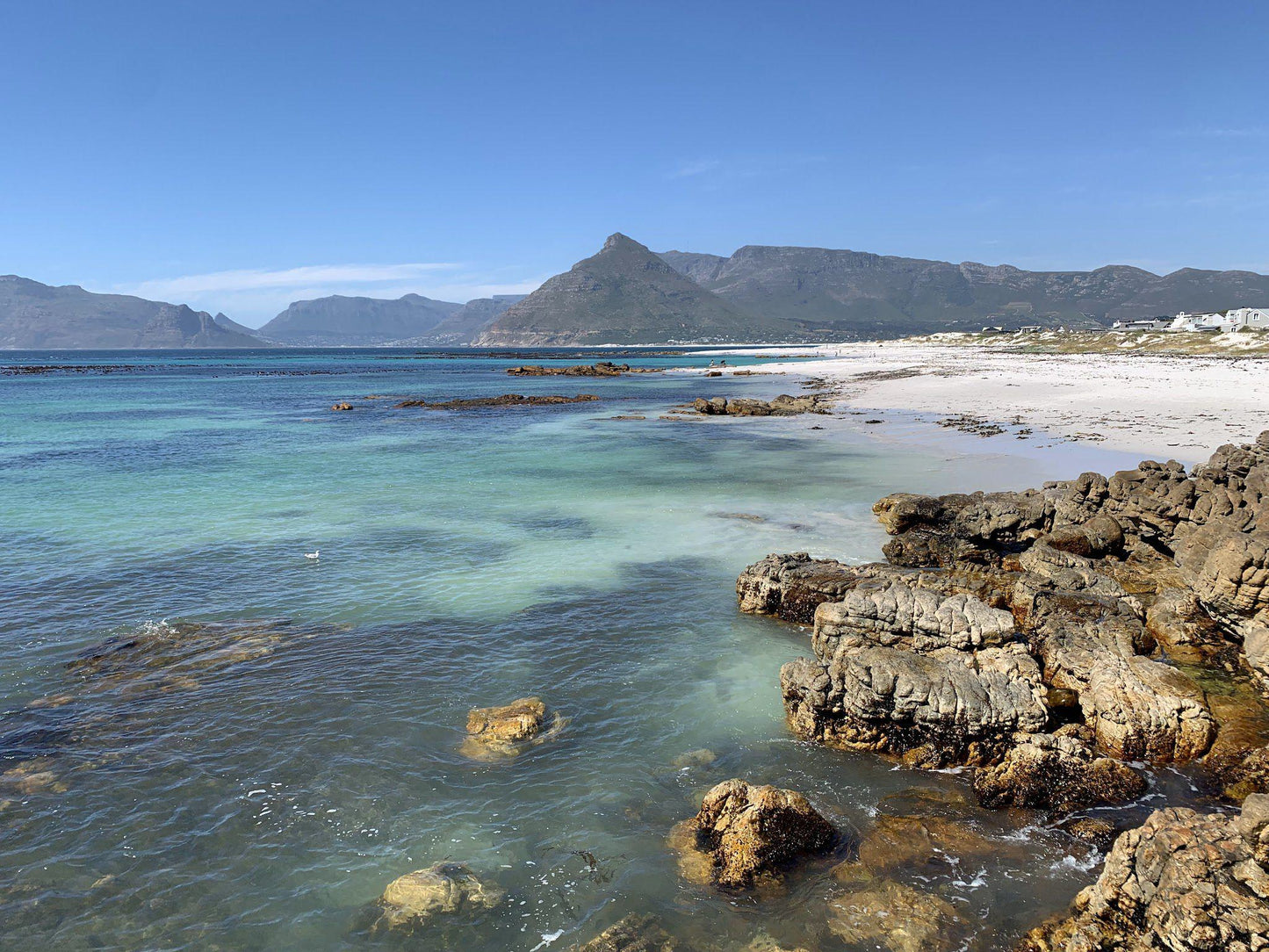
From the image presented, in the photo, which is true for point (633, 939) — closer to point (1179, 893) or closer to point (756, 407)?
point (1179, 893)

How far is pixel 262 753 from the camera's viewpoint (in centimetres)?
936

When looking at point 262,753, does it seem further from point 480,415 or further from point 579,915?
point 480,415

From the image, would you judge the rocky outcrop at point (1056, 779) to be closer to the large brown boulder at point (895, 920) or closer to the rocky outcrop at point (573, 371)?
the large brown boulder at point (895, 920)

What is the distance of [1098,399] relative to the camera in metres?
46.2

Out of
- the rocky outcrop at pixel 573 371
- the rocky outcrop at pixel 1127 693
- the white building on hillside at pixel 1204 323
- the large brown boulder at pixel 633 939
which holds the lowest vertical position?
the large brown boulder at pixel 633 939

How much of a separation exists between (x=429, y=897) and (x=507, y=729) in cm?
291

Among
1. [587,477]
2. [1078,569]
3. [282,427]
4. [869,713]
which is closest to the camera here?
[869,713]

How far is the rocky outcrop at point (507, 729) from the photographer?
945cm

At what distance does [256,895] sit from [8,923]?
216 cm

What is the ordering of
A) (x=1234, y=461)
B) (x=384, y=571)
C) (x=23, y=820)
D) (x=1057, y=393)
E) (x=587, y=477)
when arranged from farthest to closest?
(x=1057, y=393)
(x=587, y=477)
(x=1234, y=461)
(x=384, y=571)
(x=23, y=820)

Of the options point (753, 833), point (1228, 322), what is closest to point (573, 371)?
point (753, 833)

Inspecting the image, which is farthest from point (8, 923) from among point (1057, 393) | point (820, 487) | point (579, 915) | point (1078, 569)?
point (1057, 393)

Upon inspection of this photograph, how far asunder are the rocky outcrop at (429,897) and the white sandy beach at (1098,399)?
2852cm

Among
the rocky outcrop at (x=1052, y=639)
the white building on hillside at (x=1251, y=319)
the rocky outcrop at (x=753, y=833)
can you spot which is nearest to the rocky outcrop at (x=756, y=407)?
the rocky outcrop at (x=1052, y=639)
